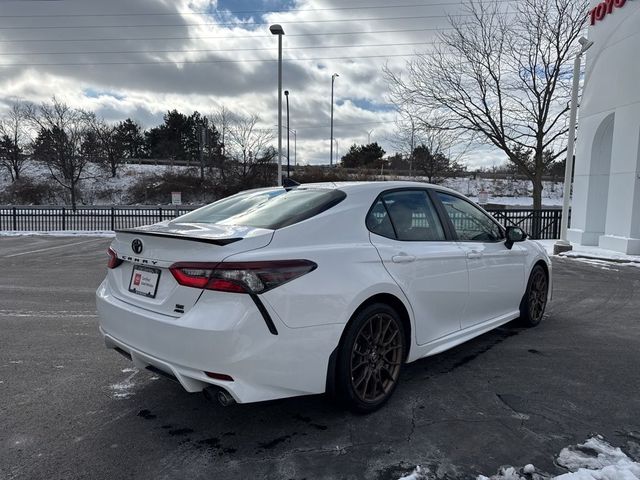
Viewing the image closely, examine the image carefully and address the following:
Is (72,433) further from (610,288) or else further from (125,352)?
(610,288)

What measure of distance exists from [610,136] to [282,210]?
1472 centimetres

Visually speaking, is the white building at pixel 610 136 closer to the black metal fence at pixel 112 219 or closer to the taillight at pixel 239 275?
the black metal fence at pixel 112 219

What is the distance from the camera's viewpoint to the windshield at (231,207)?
371cm

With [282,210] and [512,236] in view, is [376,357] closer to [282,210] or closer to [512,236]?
[282,210]

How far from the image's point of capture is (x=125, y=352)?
324 centimetres

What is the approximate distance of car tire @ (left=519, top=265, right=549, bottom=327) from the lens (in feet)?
17.3

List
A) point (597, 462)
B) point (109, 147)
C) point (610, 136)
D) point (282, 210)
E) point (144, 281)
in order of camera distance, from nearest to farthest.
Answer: point (597, 462), point (144, 281), point (282, 210), point (610, 136), point (109, 147)

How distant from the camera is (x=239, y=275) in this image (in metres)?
2.67

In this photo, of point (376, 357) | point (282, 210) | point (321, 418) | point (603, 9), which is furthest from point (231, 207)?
point (603, 9)

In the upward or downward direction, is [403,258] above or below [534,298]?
above

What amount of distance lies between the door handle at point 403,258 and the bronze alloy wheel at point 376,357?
0.39m

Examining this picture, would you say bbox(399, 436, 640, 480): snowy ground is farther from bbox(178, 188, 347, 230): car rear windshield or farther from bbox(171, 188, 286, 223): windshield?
bbox(171, 188, 286, 223): windshield

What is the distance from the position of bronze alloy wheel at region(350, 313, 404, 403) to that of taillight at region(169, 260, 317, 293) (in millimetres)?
718

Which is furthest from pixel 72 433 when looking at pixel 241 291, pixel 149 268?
pixel 241 291
